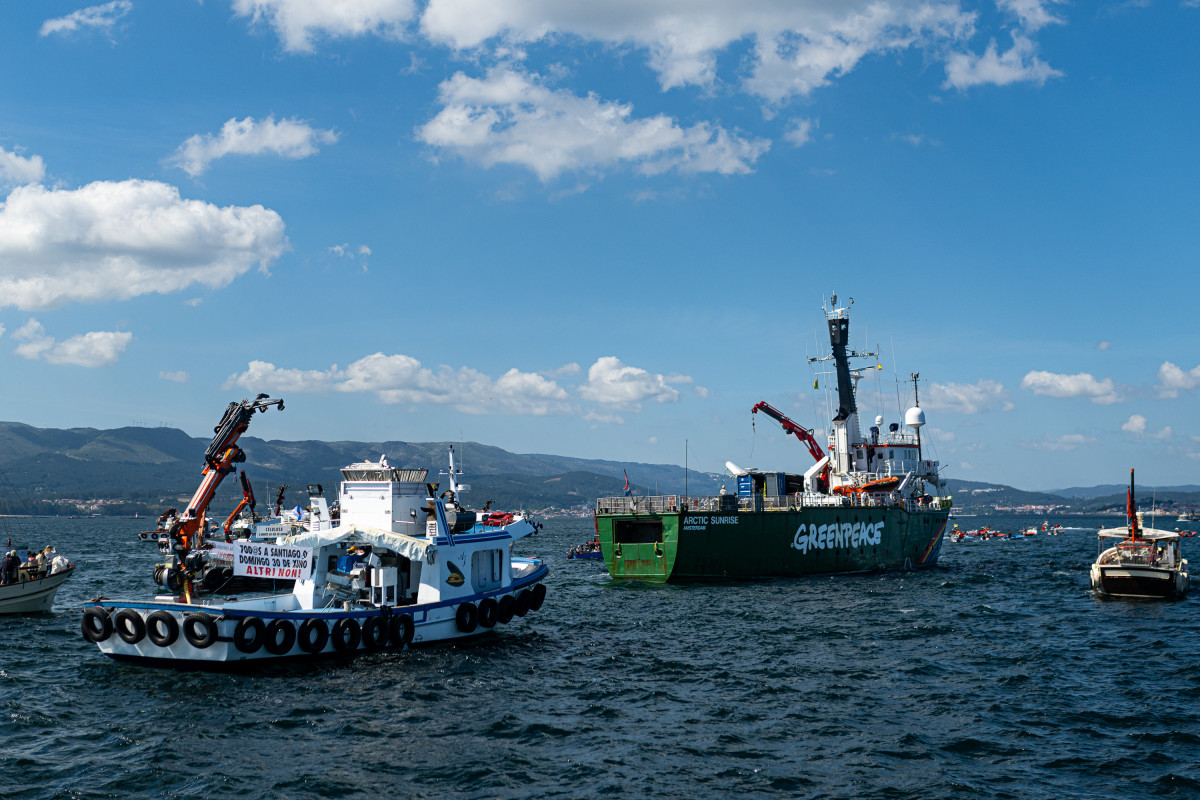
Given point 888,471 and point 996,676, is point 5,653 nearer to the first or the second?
point 996,676

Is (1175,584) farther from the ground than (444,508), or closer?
closer

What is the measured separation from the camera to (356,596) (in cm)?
3222

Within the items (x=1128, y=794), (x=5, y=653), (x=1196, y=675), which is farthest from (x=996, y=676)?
(x=5, y=653)

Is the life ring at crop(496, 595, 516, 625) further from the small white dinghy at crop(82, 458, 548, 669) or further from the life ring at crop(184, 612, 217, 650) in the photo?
the life ring at crop(184, 612, 217, 650)

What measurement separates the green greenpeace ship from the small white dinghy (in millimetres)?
17072

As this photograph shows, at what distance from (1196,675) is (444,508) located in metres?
26.4

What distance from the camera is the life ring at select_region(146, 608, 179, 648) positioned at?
2641cm

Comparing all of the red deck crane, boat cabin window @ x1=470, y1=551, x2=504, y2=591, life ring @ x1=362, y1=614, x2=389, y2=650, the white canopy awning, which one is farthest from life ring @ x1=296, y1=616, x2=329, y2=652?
the red deck crane

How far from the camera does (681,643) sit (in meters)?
34.4

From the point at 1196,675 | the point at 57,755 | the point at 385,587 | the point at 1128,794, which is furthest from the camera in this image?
the point at 385,587

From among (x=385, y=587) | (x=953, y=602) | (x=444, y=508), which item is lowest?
(x=953, y=602)

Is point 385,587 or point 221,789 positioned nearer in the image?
point 221,789

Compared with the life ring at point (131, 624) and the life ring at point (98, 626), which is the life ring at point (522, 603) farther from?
the life ring at point (98, 626)

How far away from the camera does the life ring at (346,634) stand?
28.8m
